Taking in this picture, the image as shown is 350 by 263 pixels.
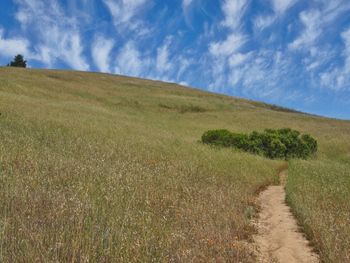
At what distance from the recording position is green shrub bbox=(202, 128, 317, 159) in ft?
84.1

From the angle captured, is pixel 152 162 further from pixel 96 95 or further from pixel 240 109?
pixel 240 109

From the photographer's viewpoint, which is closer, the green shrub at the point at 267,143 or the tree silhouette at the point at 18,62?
the green shrub at the point at 267,143

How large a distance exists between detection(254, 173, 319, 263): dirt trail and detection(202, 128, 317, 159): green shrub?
581 inches

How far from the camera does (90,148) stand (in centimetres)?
1311

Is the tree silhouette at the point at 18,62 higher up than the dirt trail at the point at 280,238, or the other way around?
the tree silhouette at the point at 18,62

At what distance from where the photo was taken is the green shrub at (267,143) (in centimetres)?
2564

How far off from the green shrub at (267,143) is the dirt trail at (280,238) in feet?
48.4

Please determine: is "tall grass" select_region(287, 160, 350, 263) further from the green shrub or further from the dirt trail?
the green shrub

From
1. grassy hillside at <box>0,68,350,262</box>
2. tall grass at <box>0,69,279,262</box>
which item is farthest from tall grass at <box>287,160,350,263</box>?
tall grass at <box>0,69,279,262</box>

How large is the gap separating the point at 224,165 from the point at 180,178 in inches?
161

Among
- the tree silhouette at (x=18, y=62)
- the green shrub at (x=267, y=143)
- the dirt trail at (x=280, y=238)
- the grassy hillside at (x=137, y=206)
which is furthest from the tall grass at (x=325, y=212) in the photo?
the tree silhouette at (x=18, y=62)

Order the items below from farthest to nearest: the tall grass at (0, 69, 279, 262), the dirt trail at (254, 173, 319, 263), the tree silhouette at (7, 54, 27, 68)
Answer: the tree silhouette at (7, 54, 27, 68)
the dirt trail at (254, 173, 319, 263)
the tall grass at (0, 69, 279, 262)

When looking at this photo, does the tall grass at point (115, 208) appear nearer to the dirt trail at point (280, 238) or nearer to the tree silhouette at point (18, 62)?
the dirt trail at point (280, 238)

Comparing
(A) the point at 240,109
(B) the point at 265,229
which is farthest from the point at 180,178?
(A) the point at 240,109
